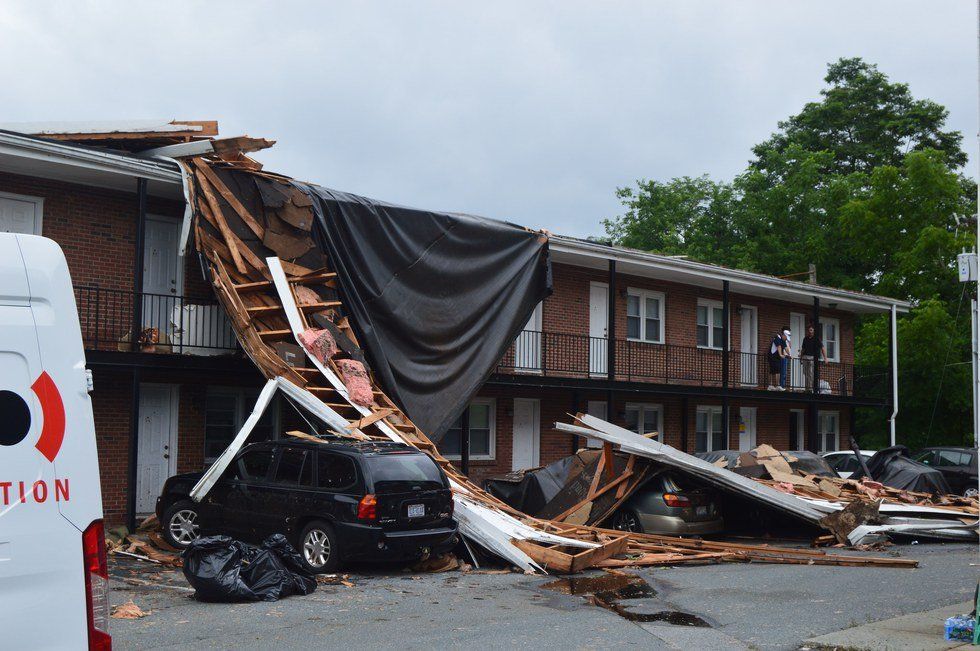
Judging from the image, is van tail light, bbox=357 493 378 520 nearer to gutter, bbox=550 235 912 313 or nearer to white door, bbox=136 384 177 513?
white door, bbox=136 384 177 513

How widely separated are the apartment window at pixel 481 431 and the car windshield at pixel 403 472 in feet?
32.9

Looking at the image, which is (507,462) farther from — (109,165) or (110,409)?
(109,165)

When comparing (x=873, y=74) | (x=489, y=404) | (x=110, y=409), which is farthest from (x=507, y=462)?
(x=873, y=74)

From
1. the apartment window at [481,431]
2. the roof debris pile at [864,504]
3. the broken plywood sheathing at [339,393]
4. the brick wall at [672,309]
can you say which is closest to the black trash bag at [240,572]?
the broken plywood sheathing at [339,393]

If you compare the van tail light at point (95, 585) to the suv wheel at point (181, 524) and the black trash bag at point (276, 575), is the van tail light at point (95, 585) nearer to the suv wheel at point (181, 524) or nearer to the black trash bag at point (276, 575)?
the black trash bag at point (276, 575)

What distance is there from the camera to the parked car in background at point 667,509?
1521cm

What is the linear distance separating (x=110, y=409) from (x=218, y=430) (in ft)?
7.47

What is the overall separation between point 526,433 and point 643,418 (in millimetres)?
4251

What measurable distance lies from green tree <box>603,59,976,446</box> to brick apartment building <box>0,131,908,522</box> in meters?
3.42

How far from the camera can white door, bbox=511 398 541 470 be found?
23.6 metres

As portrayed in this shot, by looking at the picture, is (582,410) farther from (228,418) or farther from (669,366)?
(228,418)

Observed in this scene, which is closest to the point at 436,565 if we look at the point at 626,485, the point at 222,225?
the point at 626,485

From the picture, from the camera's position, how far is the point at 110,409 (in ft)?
55.6

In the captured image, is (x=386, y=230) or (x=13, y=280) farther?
(x=386, y=230)
